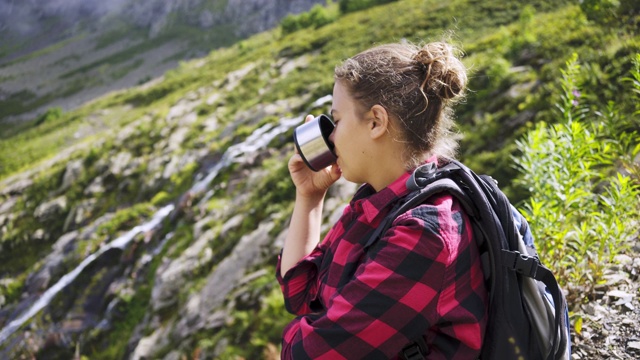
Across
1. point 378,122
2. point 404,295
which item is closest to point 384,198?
point 378,122

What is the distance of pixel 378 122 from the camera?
237 cm

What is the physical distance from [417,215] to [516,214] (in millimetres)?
725

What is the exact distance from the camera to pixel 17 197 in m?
24.6

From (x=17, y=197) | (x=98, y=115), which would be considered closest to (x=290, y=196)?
(x=17, y=197)

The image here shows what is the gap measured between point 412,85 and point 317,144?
2.09 feet

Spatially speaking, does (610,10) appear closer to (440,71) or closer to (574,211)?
(574,211)

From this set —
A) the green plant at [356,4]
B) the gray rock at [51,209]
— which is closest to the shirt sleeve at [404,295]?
the gray rock at [51,209]

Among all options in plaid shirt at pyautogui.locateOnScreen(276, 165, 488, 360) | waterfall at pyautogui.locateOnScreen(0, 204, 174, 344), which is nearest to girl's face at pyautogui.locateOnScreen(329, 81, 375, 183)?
plaid shirt at pyautogui.locateOnScreen(276, 165, 488, 360)

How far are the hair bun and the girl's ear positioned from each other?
0.67 ft

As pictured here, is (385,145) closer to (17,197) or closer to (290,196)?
(290,196)

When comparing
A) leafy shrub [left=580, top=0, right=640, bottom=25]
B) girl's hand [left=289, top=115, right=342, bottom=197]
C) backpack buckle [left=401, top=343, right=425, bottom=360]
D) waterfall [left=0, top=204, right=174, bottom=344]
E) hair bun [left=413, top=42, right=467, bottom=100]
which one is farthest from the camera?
waterfall [left=0, top=204, right=174, bottom=344]

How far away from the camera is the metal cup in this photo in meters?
2.69

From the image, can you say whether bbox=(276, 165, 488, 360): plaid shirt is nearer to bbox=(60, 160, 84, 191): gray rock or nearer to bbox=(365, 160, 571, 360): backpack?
bbox=(365, 160, 571, 360): backpack

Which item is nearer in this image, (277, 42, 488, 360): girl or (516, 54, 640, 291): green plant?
(277, 42, 488, 360): girl
